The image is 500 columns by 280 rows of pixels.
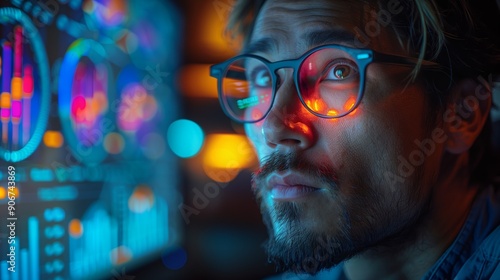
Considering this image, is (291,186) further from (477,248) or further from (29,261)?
(29,261)

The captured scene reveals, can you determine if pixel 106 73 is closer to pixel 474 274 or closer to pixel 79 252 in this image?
pixel 79 252

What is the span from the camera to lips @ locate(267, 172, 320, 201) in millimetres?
690

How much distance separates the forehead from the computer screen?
309 mm

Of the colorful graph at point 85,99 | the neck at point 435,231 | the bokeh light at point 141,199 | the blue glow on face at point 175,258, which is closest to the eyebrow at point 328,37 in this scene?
the neck at point 435,231

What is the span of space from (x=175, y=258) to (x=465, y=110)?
0.71 m

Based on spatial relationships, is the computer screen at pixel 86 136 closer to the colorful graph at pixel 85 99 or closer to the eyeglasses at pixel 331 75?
the colorful graph at pixel 85 99

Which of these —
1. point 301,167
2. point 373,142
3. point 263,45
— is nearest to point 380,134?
point 373,142

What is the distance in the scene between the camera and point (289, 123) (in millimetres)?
700

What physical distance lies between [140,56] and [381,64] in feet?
1.80

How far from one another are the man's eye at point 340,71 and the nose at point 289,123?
5cm

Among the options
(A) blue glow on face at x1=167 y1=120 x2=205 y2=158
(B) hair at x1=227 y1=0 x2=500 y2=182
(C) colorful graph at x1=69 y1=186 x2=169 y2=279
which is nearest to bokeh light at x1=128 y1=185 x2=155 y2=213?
(C) colorful graph at x1=69 y1=186 x2=169 y2=279

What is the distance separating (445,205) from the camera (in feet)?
2.44

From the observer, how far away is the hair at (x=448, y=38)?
696 mm

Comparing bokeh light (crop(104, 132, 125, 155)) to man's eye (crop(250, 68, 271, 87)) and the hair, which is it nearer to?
man's eye (crop(250, 68, 271, 87))
